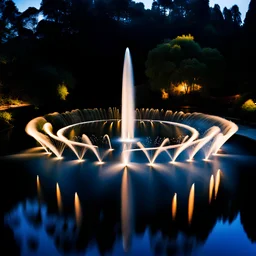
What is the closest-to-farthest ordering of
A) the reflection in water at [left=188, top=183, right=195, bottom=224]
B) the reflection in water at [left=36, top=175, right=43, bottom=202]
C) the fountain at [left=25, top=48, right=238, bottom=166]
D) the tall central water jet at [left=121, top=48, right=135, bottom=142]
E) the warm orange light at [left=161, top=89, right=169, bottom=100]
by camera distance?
the reflection in water at [left=188, top=183, right=195, bottom=224] < the reflection in water at [left=36, top=175, right=43, bottom=202] < the fountain at [left=25, top=48, right=238, bottom=166] < the tall central water jet at [left=121, top=48, right=135, bottom=142] < the warm orange light at [left=161, top=89, right=169, bottom=100]

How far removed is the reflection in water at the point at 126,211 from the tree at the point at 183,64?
2403 cm

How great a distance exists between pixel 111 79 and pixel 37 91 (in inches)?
718

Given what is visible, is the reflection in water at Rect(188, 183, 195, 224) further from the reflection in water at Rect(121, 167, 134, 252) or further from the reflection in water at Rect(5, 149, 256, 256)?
the reflection in water at Rect(121, 167, 134, 252)

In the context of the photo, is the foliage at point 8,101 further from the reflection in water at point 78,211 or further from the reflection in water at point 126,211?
the reflection in water at point 78,211

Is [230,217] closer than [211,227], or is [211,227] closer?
[211,227]

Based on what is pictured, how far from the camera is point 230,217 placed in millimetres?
8117

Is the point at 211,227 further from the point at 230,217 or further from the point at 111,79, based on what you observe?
the point at 111,79

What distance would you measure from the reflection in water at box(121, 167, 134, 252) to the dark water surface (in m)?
0.03

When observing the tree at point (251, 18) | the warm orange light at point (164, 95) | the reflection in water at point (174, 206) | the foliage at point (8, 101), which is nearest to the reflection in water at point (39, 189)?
the reflection in water at point (174, 206)

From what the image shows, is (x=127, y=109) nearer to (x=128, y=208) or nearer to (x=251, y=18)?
(x=128, y=208)

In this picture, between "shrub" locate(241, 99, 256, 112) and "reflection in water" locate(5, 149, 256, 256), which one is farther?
"shrub" locate(241, 99, 256, 112)

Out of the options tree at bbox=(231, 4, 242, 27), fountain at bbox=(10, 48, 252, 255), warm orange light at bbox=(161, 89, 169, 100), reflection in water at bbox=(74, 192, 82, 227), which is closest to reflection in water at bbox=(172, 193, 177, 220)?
fountain at bbox=(10, 48, 252, 255)

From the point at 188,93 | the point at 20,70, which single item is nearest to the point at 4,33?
the point at 20,70

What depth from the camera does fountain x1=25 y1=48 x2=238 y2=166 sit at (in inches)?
539
